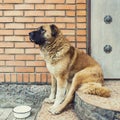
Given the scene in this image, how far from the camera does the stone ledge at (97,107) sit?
→ 338 centimetres

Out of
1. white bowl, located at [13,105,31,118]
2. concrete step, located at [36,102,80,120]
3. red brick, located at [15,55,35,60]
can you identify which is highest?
red brick, located at [15,55,35,60]

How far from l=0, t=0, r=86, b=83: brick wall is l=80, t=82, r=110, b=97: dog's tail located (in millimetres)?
941

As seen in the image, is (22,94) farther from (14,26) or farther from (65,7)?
(65,7)

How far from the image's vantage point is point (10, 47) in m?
4.77

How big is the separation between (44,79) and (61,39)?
0.95 m

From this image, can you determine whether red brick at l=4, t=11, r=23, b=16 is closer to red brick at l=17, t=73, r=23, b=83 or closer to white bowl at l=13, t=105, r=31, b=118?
red brick at l=17, t=73, r=23, b=83

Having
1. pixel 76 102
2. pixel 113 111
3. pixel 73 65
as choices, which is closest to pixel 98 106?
pixel 113 111

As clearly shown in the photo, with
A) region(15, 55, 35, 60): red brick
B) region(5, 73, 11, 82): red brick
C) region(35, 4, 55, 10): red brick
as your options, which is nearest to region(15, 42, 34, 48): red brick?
region(15, 55, 35, 60): red brick

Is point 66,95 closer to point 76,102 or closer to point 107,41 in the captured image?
point 76,102

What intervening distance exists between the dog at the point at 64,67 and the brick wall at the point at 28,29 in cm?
60

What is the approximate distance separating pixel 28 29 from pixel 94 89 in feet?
4.92

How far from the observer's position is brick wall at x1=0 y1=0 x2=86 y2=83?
15.3 feet

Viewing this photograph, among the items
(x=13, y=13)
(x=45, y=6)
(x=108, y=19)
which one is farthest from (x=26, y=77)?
(x=108, y=19)

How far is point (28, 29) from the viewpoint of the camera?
472 centimetres
